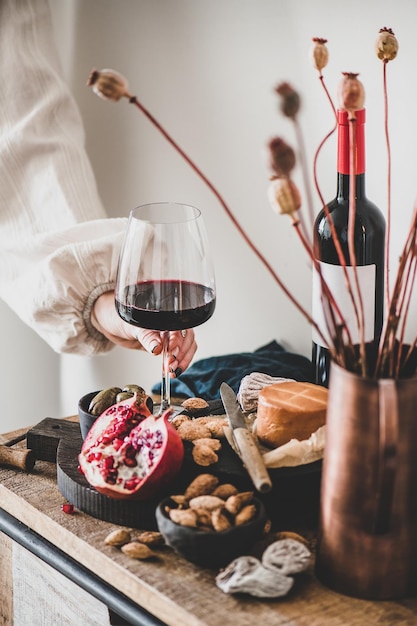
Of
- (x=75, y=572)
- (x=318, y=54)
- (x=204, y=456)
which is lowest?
(x=75, y=572)

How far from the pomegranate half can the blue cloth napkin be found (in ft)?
1.16

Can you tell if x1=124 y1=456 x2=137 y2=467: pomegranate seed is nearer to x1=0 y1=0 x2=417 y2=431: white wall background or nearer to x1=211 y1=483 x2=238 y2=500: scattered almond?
x1=211 y1=483 x2=238 y2=500: scattered almond

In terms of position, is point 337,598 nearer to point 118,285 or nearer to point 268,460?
point 268,460

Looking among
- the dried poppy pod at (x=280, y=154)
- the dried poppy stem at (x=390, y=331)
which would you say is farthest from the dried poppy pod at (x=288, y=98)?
the dried poppy stem at (x=390, y=331)

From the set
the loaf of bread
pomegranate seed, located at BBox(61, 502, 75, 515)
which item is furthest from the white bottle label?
pomegranate seed, located at BBox(61, 502, 75, 515)

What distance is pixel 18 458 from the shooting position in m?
0.96

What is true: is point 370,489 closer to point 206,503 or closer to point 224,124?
point 206,503

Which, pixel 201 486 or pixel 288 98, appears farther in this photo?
pixel 201 486

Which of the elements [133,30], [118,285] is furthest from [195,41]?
[118,285]

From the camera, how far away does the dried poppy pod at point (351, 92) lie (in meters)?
0.66

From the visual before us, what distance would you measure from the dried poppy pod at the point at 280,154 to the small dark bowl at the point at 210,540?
0.32 m

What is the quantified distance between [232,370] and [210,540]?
1.79ft

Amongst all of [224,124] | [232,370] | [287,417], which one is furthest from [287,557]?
[224,124]

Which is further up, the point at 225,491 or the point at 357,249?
the point at 357,249
